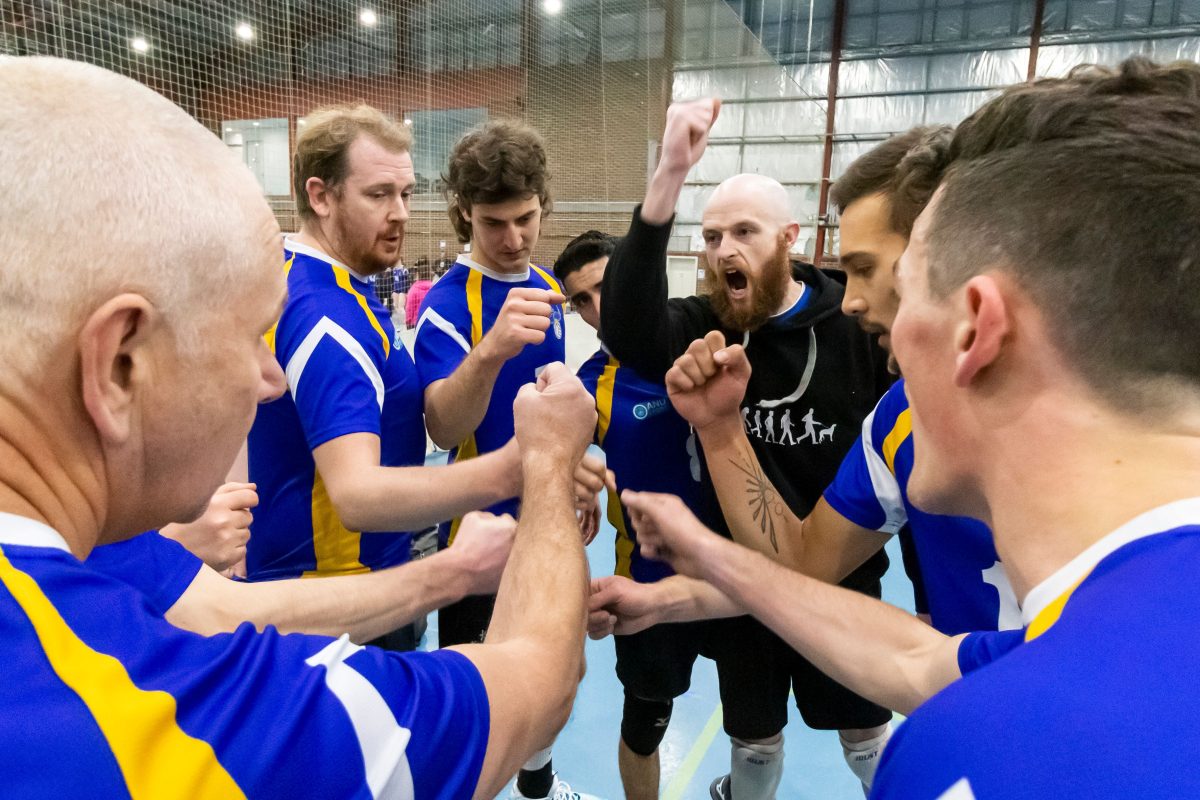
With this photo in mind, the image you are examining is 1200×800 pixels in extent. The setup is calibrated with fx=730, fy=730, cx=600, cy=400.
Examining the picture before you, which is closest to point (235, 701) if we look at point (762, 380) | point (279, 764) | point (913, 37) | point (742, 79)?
point (279, 764)

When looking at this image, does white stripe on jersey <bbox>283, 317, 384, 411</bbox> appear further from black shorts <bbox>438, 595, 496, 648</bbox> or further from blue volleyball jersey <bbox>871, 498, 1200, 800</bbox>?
blue volleyball jersey <bbox>871, 498, 1200, 800</bbox>

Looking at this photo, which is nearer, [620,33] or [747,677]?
[747,677]

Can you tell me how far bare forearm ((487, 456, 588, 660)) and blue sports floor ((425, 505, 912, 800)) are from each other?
1868mm

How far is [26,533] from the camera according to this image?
592 mm

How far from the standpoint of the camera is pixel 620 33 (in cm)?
846

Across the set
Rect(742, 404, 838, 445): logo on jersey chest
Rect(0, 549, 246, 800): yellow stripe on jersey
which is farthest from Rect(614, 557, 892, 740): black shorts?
Rect(0, 549, 246, 800): yellow stripe on jersey

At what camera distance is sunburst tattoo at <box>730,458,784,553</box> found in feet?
5.44

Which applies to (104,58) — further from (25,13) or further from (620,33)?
(620,33)

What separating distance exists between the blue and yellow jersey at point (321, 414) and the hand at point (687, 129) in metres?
0.81

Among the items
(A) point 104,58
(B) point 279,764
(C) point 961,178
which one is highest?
(A) point 104,58

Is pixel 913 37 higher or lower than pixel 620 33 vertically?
higher

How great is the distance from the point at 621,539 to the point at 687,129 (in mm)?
1330

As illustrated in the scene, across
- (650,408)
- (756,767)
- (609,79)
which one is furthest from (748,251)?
(609,79)

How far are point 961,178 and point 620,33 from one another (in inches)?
337
